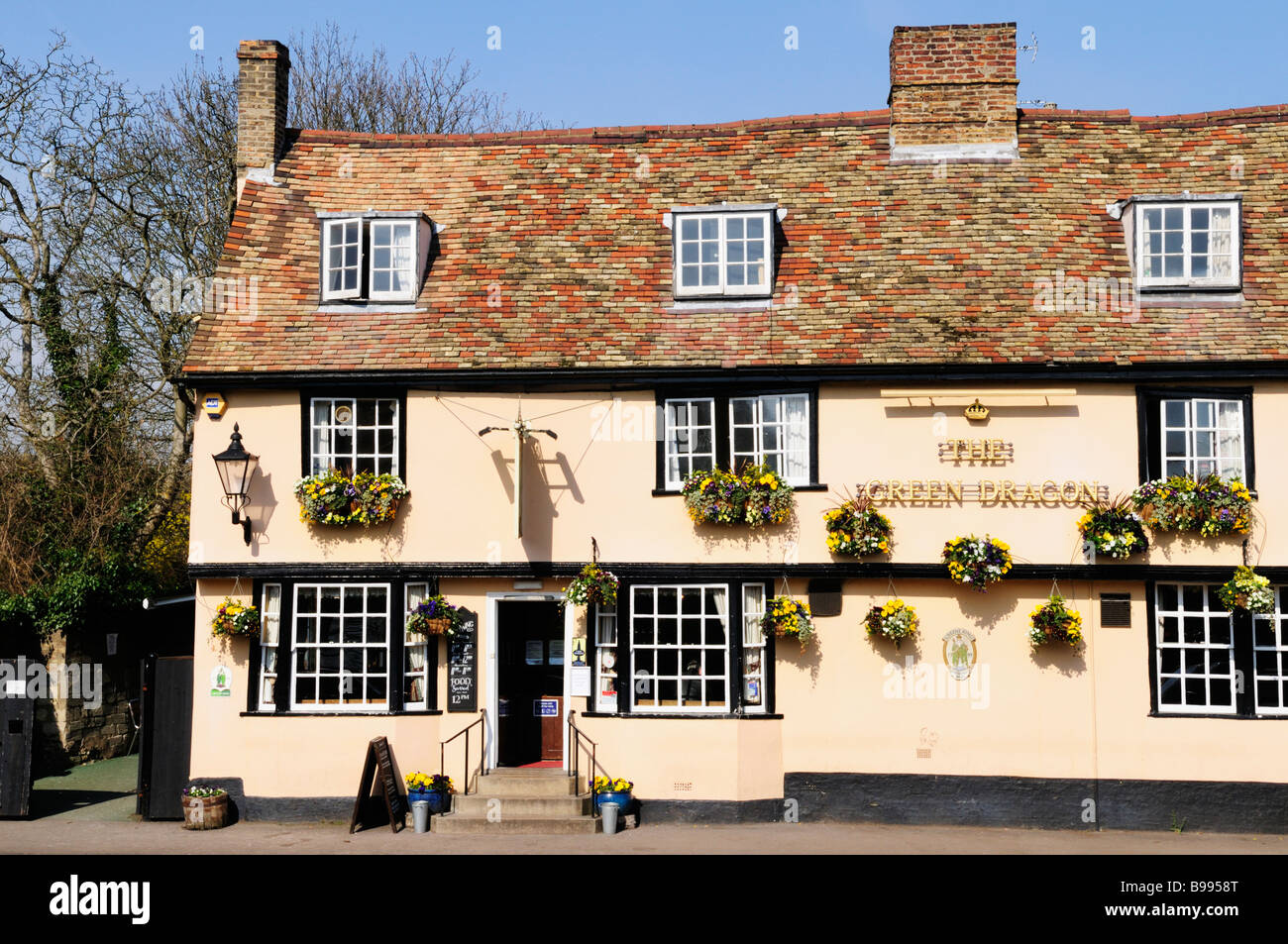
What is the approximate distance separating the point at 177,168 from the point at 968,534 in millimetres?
19271

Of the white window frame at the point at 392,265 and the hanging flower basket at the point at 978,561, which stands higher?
the white window frame at the point at 392,265

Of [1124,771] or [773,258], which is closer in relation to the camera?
[1124,771]

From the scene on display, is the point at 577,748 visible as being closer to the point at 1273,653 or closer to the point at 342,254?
the point at 342,254

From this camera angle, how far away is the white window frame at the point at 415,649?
14.5m

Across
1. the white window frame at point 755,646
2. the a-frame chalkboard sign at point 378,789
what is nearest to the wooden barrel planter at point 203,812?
the a-frame chalkboard sign at point 378,789

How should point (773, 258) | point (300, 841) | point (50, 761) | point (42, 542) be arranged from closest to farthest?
point (300, 841) → point (773, 258) → point (50, 761) → point (42, 542)

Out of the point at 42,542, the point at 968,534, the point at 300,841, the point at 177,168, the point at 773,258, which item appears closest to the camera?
the point at 300,841

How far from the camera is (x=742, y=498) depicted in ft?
45.9

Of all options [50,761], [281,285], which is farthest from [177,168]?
[50,761]

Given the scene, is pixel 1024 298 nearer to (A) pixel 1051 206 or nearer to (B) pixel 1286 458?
(A) pixel 1051 206

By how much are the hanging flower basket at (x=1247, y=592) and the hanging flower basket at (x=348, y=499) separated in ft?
31.9

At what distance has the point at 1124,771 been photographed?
45.3 feet

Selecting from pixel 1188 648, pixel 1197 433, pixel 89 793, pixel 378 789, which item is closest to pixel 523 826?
pixel 378 789

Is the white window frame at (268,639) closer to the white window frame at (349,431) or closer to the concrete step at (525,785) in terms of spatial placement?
the white window frame at (349,431)
